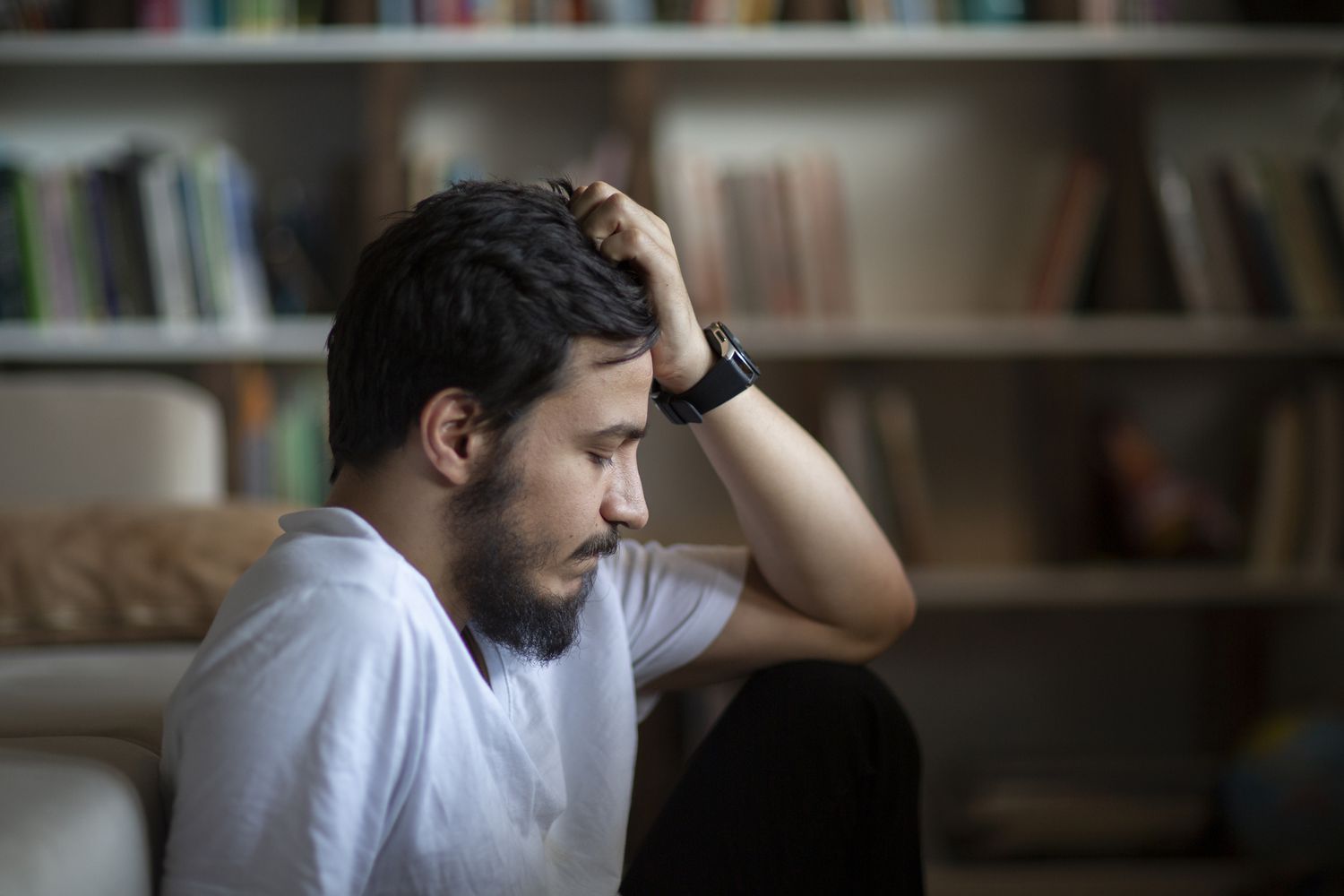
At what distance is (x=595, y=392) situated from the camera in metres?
0.85

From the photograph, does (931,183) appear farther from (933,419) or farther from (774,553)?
(774,553)

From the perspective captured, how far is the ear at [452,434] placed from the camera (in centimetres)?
80

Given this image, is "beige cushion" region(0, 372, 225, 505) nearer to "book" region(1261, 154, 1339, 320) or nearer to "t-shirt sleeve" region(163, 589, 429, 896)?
"t-shirt sleeve" region(163, 589, 429, 896)

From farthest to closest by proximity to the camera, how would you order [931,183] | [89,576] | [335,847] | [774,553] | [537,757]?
[931,183], [89,576], [774,553], [537,757], [335,847]

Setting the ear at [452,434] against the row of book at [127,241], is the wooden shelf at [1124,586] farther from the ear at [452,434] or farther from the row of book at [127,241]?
the ear at [452,434]

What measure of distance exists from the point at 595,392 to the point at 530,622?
0.16 m

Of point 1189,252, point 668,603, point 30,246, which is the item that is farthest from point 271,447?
point 1189,252

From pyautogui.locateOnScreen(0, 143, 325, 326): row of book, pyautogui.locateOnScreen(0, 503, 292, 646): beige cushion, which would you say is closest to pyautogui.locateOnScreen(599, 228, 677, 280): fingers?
pyautogui.locateOnScreen(0, 503, 292, 646): beige cushion

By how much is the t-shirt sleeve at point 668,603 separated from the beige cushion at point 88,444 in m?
1.04

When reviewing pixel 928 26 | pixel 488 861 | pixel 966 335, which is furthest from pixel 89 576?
pixel 928 26

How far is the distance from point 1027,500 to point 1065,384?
280 millimetres

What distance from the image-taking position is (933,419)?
2.43 metres

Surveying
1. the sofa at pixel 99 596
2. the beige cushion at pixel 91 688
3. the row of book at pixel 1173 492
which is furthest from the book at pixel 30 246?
the row of book at pixel 1173 492

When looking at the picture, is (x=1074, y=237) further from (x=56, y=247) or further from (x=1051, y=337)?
(x=56, y=247)
